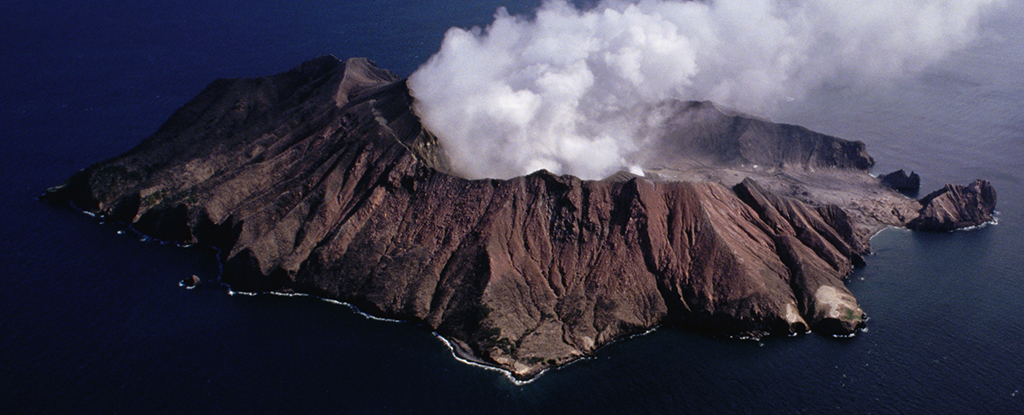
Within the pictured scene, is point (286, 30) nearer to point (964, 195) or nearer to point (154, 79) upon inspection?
point (154, 79)

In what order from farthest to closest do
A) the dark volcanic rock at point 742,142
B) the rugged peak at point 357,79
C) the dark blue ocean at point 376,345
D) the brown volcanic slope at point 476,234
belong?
the dark volcanic rock at point 742,142, the rugged peak at point 357,79, the brown volcanic slope at point 476,234, the dark blue ocean at point 376,345

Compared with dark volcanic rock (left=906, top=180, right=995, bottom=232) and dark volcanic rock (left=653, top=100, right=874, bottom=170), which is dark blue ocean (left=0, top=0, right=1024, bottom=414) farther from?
dark volcanic rock (left=653, top=100, right=874, bottom=170)

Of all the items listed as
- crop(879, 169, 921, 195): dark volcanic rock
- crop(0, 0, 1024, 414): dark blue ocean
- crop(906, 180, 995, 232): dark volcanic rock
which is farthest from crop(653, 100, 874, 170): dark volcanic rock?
crop(0, 0, 1024, 414): dark blue ocean

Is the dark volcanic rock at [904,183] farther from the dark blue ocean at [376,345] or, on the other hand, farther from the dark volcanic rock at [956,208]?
the dark volcanic rock at [956,208]

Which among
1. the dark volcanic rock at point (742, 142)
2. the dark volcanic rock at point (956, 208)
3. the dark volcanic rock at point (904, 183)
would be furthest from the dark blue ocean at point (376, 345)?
the dark volcanic rock at point (742, 142)

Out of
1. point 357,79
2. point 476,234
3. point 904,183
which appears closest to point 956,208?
point 904,183

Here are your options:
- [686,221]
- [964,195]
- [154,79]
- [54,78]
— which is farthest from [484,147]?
[54,78]

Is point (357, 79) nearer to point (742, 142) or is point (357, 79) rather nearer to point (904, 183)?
point (742, 142)
